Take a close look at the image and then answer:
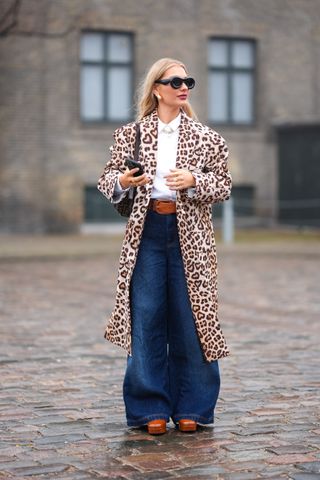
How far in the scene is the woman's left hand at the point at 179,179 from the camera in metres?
5.91

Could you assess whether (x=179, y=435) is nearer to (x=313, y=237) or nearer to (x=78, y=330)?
(x=78, y=330)

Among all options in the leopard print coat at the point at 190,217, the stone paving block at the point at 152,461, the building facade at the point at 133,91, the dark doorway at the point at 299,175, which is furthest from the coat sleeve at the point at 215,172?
the dark doorway at the point at 299,175

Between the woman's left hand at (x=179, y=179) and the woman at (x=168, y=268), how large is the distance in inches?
4.8

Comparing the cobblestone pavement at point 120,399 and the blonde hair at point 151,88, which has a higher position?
the blonde hair at point 151,88

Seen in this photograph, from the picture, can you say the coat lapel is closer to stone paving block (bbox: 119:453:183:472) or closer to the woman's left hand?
the woman's left hand

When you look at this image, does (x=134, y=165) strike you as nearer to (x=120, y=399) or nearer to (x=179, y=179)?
(x=179, y=179)

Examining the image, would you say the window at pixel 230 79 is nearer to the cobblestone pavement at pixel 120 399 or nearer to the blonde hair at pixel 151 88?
the cobblestone pavement at pixel 120 399

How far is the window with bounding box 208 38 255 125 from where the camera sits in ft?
88.6

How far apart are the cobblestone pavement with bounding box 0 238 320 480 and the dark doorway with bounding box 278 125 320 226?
1270 centimetres

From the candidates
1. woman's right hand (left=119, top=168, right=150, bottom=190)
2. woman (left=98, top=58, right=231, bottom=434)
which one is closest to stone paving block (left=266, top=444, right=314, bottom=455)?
woman (left=98, top=58, right=231, bottom=434)

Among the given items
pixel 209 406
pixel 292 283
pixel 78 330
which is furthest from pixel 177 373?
pixel 292 283

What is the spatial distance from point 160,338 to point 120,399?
3.21ft

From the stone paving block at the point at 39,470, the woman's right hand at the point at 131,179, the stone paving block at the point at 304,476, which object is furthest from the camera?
the woman's right hand at the point at 131,179

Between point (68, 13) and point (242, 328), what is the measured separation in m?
15.9
